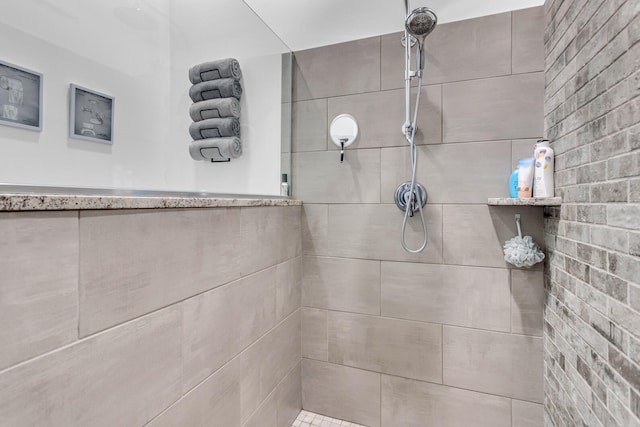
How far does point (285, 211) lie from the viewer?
5.18 ft

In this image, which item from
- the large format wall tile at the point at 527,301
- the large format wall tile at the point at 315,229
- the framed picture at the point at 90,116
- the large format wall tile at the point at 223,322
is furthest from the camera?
the large format wall tile at the point at 315,229

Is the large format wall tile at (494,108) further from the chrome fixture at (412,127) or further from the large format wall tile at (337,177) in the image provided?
the large format wall tile at (337,177)

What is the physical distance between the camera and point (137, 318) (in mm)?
773

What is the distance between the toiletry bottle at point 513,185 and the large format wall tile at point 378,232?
305mm

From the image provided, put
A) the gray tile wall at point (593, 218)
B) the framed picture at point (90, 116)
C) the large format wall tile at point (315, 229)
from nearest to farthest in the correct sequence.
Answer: the gray tile wall at point (593, 218) → the framed picture at point (90, 116) → the large format wall tile at point (315, 229)

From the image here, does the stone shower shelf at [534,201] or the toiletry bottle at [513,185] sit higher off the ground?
the toiletry bottle at [513,185]

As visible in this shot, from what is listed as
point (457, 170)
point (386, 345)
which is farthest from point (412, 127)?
point (386, 345)

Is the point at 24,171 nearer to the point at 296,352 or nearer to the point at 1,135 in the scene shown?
the point at 1,135

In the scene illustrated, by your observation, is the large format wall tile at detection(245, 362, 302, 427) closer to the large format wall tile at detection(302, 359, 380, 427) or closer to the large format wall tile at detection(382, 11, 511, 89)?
the large format wall tile at detection(302, 359, 380, 427)

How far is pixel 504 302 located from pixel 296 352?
1.07m

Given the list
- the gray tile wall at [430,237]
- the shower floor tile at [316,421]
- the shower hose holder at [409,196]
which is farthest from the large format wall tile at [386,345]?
→ the shower hose holder at [409,196]

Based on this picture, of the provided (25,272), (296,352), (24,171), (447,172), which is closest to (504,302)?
(447,172)

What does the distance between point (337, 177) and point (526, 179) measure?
86cm

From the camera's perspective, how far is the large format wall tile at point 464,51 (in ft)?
4.61
